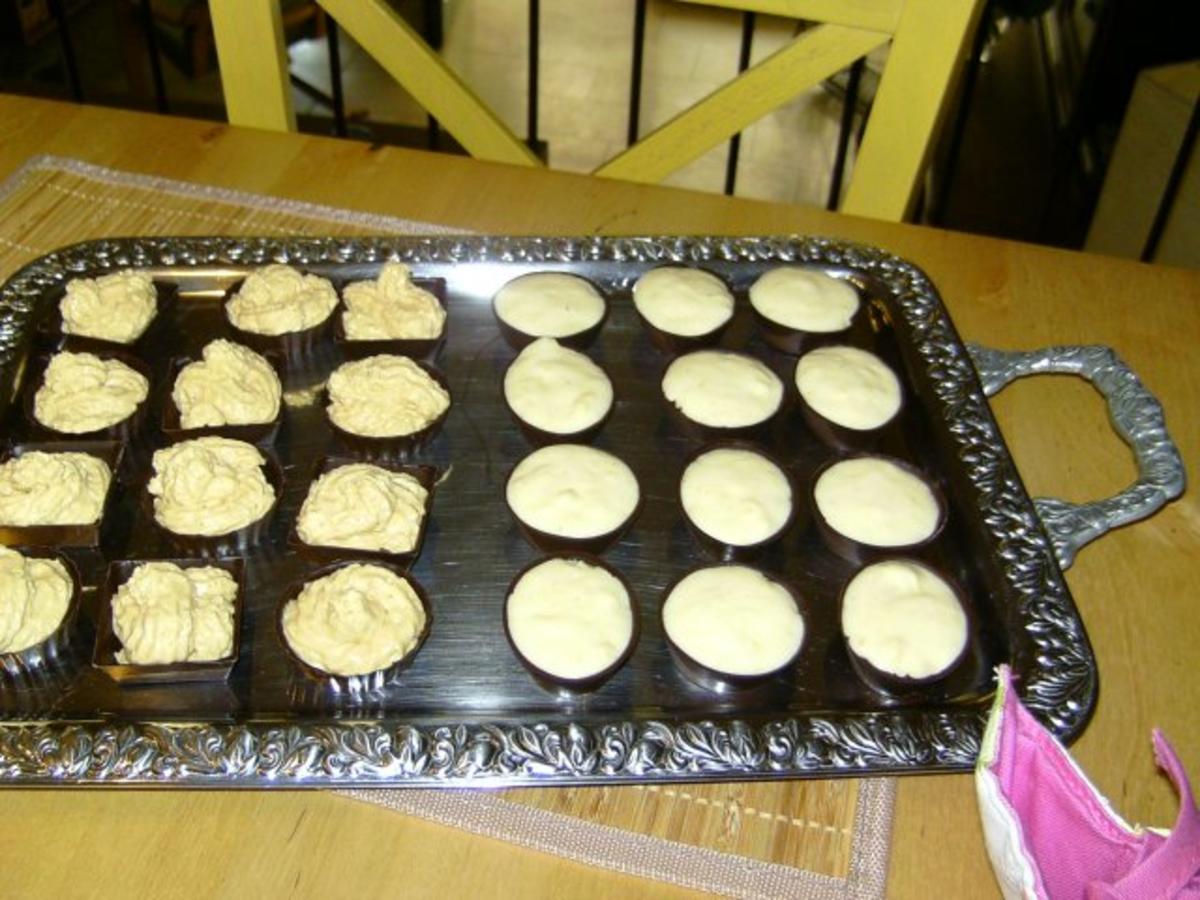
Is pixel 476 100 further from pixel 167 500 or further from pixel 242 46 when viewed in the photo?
pixel 167 500

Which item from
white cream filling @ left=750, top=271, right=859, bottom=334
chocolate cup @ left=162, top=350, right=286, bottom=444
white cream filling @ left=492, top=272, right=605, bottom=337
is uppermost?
white cream filling @ left=750, top=271, right=859, bottom=334

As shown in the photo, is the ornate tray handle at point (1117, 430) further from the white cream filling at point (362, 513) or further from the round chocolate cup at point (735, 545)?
the white cream filling at point (362, 513)

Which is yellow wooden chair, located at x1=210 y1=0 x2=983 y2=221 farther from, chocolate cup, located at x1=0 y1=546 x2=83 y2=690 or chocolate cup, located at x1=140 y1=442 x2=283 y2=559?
chocolate cup, located at x1=0 y1=546 x2=83 y2=690

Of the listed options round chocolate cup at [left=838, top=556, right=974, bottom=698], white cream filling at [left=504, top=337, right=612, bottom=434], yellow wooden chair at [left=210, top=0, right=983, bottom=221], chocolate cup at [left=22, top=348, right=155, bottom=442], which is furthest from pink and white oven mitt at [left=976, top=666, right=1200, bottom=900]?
yellow wooden chair at [left=210, top=0, right=983, bottom=221]

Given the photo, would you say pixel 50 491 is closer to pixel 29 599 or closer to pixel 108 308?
pixel 29 599

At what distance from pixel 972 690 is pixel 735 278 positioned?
959 mm

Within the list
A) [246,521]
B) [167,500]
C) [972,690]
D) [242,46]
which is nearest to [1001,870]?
[972,690]

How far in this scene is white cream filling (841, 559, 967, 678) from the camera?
1593 millimetres

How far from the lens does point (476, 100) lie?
2.65m

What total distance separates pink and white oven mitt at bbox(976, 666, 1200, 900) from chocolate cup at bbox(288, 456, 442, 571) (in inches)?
35.9

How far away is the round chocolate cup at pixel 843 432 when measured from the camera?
76.5 inches

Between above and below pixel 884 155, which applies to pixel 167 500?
below

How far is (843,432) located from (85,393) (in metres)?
1.31

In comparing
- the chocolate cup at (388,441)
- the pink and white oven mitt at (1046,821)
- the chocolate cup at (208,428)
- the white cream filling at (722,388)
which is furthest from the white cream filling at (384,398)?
the pink and white oven mitt at (1046,821)
